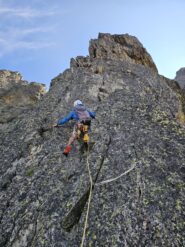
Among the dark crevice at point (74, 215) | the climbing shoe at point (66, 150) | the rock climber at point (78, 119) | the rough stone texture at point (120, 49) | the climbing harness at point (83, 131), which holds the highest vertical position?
the rough stone texture at point (120, 49)

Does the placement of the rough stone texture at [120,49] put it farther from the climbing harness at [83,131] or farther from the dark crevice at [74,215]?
the dark crevice at [74,215]

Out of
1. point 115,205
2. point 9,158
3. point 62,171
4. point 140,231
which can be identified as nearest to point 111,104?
point 62,171

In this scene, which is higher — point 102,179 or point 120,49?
point 120,49

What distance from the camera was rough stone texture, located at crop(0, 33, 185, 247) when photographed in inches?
383

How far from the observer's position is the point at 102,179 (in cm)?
1183

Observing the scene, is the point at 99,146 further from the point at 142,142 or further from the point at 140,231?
the point at 140,231

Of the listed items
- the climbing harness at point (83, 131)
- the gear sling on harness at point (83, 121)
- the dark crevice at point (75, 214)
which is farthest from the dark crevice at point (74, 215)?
the gear sling on harness at point (83, 121)

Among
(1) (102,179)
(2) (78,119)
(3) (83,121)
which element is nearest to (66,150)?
(3) (83,121)

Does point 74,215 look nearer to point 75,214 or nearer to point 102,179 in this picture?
point 75,214

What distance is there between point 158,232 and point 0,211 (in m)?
7.54

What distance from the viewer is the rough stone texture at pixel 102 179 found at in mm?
9727

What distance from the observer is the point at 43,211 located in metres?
11.3

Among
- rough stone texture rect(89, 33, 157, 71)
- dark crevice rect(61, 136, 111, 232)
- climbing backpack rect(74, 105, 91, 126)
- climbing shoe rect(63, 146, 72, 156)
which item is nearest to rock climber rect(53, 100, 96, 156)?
climbing backpack rect(74, 105, 91, 126)

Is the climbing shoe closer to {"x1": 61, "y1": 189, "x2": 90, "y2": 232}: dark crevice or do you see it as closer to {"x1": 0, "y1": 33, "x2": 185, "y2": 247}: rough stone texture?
{"x1": 0, "y1": 33, "x2": 185, "y2": 247}: rough stone texture
